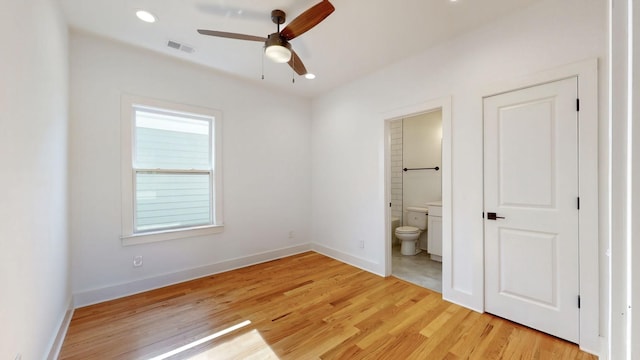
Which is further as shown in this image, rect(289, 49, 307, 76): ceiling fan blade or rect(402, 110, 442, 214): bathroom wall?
rect(402, 110, 442, 214): bathroom wall

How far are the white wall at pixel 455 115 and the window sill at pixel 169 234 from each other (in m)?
1.78

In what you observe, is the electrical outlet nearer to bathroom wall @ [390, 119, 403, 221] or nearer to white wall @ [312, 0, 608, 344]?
white wall @ [312, 0, 608, 344]

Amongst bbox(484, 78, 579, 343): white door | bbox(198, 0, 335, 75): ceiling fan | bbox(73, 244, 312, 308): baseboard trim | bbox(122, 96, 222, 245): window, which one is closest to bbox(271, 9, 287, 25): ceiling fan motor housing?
bbox(198, 0, 335, 75): ceiling fan

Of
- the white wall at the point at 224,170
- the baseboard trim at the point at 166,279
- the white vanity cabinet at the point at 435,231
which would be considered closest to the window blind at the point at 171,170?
the white wall at the point at 224,170

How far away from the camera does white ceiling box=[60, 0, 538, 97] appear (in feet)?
6.97

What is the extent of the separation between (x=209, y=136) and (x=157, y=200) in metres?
1.05

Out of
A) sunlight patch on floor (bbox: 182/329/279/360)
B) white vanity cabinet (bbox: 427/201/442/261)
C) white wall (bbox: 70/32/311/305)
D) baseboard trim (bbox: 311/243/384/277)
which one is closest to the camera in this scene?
sunlight patch on floor (bbox: 182/329/279/360)

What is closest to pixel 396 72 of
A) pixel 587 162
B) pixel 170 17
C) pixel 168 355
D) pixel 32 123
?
pixel 587 162

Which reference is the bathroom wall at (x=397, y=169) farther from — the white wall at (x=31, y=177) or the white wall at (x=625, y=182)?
the white wall at (x=31, y=177)

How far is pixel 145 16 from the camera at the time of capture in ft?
7.42

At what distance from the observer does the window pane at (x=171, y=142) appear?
2945 millimetres

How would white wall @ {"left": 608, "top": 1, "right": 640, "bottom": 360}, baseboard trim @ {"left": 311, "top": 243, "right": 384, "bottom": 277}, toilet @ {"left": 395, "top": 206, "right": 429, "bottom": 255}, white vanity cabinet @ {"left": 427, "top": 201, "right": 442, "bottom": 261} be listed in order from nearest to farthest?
white wall @ {"left": 608, "top": 1, "right": 640, "bottom": 360} < baseboard trim @ {"left": 311, "top": 243, "right": 384, "bottom": 277} < white vanity cabinet @ {"left": 427, "top": 201, "right": 442, "bottom": 261} < toilet @ {"left": 395, "top": 206, "right": 429, "bottom": 255}

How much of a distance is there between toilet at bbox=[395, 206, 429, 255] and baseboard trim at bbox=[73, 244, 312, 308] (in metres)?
1.89

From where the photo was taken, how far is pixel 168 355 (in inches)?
72.9
